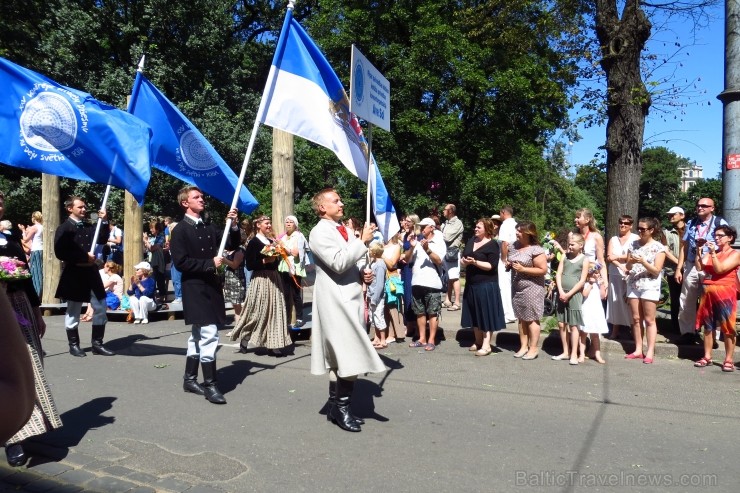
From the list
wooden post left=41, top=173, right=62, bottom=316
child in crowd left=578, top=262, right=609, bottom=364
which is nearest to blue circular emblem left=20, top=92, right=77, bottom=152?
child in crowd left=578, top=262, right=609, bottom=364

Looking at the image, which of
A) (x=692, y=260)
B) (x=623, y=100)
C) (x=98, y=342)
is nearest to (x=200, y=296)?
(x=98, y=342)

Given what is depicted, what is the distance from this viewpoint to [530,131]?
77.2ft

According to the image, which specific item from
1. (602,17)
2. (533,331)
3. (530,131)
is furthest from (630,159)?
(530,131)

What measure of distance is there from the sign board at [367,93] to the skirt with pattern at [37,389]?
326 centimetres

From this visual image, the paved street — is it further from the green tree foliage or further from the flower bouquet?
the green tree foliage

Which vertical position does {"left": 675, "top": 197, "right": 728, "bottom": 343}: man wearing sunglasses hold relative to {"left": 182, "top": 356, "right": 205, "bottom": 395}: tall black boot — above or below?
above

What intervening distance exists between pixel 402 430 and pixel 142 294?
7.54 m

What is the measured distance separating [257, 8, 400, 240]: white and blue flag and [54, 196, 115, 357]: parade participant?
2632 millimetres

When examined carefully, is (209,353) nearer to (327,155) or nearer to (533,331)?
(533,331)

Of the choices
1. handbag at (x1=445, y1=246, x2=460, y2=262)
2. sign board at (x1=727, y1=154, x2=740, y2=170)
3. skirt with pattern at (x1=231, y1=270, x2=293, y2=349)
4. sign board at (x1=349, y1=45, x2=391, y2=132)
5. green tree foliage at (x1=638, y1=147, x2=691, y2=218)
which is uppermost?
green tree foliage at (x1=638, y1=147, x2=691, y2=218)

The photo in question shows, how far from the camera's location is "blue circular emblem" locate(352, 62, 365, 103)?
6.20 metres

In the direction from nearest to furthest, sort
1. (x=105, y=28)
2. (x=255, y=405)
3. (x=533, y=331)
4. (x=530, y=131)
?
1. (x=255, y=405)
2. (x=533, y=331)
3. (x=105, y=28)
4. (x=530, y=131)

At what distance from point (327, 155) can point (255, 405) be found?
1866 centimetres

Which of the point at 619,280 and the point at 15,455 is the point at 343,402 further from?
the point at 619,280
